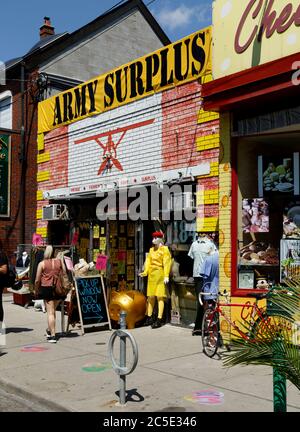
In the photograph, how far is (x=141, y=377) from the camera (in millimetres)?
6574

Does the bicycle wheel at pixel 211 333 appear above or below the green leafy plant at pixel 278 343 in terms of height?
below

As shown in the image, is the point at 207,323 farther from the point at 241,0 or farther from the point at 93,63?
the point at 93,63

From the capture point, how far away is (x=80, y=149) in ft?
42.1

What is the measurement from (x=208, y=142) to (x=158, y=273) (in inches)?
102

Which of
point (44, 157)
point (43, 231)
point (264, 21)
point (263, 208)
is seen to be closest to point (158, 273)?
point (263, 208)

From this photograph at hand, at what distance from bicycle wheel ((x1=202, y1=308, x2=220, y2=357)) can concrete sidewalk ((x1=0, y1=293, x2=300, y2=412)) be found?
5.9 inches

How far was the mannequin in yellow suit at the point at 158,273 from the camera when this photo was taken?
975cm

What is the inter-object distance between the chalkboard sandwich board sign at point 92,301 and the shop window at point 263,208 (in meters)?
2.91

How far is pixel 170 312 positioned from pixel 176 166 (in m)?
2.86

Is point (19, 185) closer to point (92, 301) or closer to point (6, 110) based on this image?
point (6, 110)

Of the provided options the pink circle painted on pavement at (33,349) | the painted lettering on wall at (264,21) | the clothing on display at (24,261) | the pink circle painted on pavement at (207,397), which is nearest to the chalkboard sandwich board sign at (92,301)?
the pink circle painted on pavement at (33,349)

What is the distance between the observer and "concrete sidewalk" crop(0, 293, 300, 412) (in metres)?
5.45

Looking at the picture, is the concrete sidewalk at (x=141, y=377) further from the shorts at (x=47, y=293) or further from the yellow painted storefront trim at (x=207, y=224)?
the yellow painted storefront trim at (x=207, y=224)

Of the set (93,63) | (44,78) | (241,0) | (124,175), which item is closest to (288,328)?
(241,0)
